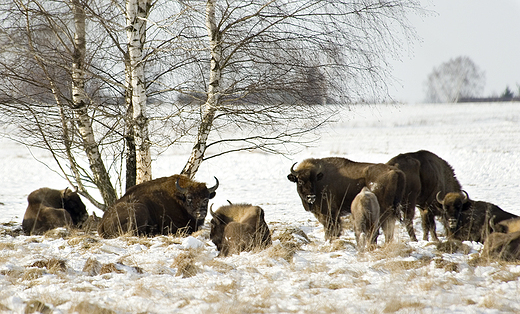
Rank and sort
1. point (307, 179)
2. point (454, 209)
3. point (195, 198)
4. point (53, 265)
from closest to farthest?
point (53, 265)
point (454, 209)
point (307, 179)
point (195, 198)

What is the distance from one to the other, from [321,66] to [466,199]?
316 cm

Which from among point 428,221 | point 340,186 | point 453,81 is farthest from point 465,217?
point 453,81

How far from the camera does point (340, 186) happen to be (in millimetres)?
8547

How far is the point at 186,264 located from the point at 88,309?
4.67 feet

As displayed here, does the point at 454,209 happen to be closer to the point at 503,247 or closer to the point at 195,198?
the point at 503,247

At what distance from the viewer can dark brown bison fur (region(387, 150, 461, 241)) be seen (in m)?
8.85

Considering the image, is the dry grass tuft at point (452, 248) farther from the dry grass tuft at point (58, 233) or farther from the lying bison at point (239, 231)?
the dry grass tuft at point (58, 233)

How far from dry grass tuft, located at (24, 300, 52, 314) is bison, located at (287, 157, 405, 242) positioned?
465 cm

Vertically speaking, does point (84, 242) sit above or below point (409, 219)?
above

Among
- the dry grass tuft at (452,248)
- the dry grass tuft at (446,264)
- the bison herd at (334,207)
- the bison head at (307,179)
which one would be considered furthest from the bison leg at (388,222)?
the dry grass tuft at (446,264)

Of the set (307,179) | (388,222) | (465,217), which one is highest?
(307,179)

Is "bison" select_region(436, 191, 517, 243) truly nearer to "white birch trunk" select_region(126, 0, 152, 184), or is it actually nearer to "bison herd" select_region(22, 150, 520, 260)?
"bison herd" select_region(22, 150, 520, 260)

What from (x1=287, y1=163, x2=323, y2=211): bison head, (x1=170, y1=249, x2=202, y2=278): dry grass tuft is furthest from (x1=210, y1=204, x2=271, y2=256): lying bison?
(x1=287, y1=163, x2=323, y2=211): bison head

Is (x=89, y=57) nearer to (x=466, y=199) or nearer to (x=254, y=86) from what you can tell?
(x=254, y=86)
